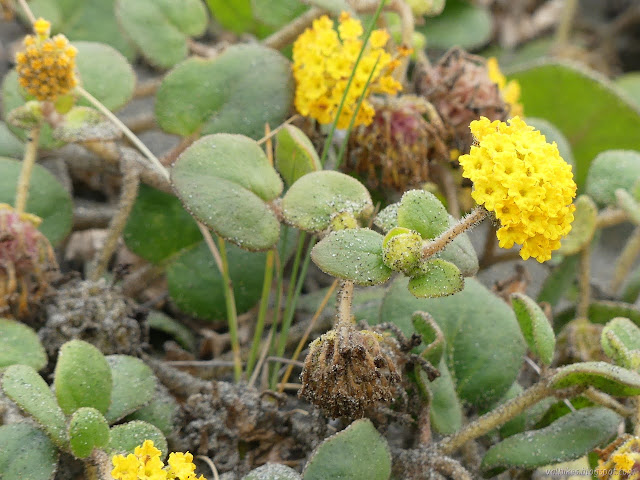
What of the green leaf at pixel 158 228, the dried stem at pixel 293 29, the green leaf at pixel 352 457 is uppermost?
the dried stem at pixel 293 29

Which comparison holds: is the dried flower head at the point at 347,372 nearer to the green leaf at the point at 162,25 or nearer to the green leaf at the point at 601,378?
the green leaf at the point at 601,378

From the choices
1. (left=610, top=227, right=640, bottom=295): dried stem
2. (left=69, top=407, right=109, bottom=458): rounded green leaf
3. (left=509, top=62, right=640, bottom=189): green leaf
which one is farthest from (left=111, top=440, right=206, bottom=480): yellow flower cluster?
Result: (left=509, top=62, right=640, bottom=189): green leaf

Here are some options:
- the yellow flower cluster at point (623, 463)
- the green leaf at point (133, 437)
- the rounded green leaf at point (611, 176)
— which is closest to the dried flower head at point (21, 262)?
the green leaf at point (133, 437)

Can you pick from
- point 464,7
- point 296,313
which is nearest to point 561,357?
point 296,313

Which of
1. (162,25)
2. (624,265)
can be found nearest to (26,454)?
(162,25)

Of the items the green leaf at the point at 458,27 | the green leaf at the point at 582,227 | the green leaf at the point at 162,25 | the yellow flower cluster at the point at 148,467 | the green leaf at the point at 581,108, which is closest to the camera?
the yellow flower cluster at the point at 148,467

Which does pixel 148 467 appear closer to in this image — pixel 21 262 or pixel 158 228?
pixel 21 262
